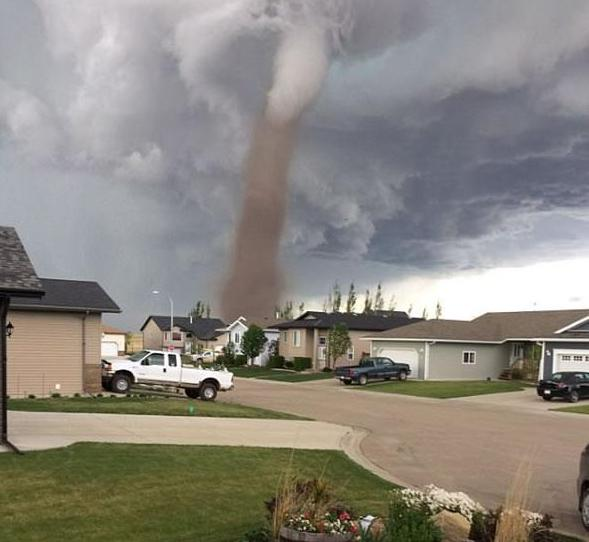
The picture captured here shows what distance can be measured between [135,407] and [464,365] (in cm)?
3425

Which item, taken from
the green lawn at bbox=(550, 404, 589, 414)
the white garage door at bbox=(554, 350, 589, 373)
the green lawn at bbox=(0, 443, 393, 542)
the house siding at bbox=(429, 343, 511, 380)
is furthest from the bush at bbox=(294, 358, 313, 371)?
the green lawn at bbox=(0, 443, 393, 542)

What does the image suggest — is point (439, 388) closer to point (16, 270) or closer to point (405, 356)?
point (405, 356)

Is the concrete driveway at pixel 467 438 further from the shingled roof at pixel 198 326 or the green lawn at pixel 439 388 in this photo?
the shingled roof at pixel 198 326

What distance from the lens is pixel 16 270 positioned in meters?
14.2

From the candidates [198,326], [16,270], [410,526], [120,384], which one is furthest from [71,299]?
[198,326]

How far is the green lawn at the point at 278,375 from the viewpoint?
54812 millimetres

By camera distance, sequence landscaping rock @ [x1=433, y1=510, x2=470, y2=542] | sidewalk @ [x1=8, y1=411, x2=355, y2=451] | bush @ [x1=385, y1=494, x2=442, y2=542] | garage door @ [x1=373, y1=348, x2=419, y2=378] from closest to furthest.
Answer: bush @ [x1=385, y1=494, x2=442, y2=542], landscaping rock @ [x1=433, y1=510, x2=470, y2=542], sidewalk @ [x1=8, y1=411, x2=355, y2=451], garage door @ [x1=373, y1=348, x2=419, y2=378]

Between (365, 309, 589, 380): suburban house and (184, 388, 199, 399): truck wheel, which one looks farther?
(365, 309, 589, 380): suburban house

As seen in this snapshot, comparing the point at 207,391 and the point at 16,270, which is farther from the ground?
the point at 16,270

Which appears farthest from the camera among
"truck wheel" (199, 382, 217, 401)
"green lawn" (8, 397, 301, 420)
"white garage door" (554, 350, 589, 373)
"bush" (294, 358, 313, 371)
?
"bush" (294, 358, 313, 371)

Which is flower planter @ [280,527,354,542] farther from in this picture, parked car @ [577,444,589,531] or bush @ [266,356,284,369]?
bush @ [266,356,284,369]

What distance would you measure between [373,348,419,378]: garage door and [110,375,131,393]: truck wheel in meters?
26.6

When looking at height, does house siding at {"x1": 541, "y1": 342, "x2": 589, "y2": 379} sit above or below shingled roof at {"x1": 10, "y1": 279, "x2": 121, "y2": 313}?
below

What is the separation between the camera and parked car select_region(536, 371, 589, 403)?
36.7m
